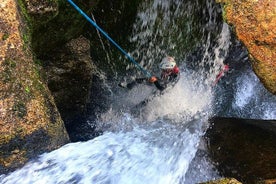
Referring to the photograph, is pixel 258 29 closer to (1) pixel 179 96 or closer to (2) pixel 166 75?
(2) pixel 166 75

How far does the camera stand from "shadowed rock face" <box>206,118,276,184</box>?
4422mm

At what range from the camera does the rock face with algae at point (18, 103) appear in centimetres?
361

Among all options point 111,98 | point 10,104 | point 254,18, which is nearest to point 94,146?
point 10,104

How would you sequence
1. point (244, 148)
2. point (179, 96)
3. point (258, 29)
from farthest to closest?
point (179, 96)
point (244, 148)
point (258, 29)

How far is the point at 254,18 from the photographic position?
157 inches

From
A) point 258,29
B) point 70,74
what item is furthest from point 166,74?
point 258,29

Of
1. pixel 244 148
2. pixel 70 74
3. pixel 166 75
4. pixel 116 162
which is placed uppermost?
pixel 70 74

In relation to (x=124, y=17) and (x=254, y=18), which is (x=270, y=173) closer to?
(x=254, y=18)

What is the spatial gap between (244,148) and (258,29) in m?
1.96

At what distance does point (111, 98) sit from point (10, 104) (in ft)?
16.9

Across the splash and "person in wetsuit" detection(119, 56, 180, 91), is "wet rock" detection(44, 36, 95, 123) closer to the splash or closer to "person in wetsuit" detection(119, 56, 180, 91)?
"person in wetsuit" detection(119, 56, 180, 91)

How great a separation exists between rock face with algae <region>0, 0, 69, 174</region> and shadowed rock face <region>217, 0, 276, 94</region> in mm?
2777

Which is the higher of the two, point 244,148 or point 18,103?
point 18,103

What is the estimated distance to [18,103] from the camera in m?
3.67
